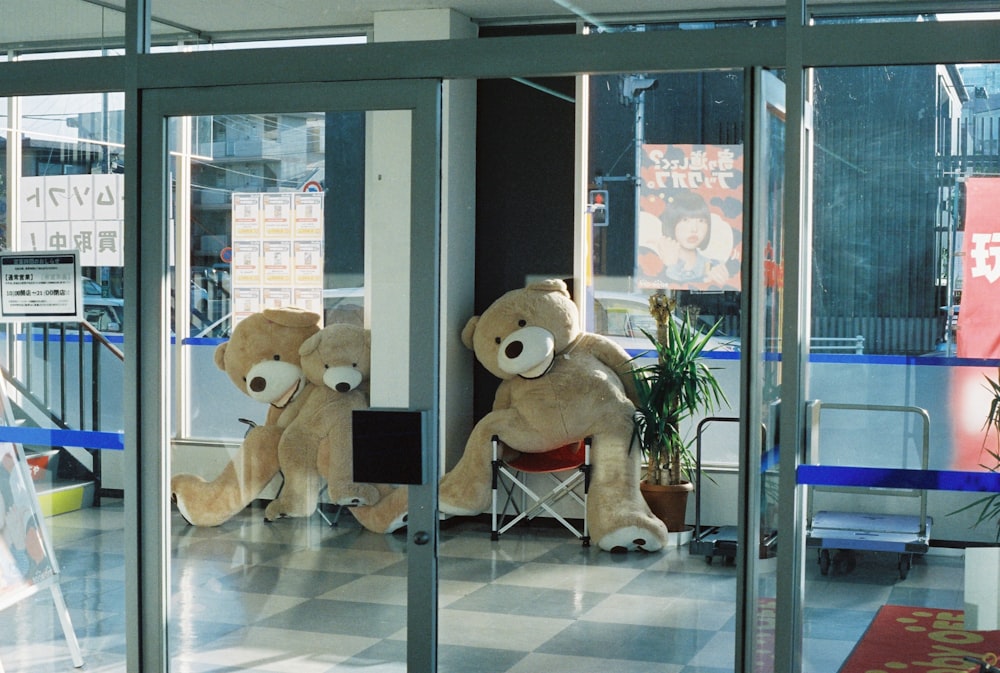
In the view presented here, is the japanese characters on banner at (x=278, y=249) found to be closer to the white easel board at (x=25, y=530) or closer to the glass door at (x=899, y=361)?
the white easel board at (x=25, y=530)

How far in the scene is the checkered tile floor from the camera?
333cm

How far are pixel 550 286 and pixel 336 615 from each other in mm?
1811

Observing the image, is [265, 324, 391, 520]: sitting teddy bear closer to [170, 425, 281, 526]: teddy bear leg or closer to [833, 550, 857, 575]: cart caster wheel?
[170, 425, 281, 526]: teddy bear leg

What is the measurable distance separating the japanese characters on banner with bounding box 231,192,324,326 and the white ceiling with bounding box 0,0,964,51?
0.50 meters

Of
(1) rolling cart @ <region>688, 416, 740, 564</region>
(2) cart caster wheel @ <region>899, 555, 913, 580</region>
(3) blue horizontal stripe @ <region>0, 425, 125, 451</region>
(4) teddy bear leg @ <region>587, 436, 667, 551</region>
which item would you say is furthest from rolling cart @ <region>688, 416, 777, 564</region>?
(3) blue horizontal stripe @ <region>0, 425, 125, 451</region>

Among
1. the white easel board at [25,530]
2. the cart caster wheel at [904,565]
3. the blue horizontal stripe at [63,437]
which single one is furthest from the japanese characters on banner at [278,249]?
the cart caster wheel at [904,565]

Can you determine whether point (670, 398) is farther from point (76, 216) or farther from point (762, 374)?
point (76, 216)

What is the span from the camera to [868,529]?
3.27m

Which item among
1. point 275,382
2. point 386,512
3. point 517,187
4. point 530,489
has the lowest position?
point 530,489

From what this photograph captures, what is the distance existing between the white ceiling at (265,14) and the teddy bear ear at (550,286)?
4.95 feet

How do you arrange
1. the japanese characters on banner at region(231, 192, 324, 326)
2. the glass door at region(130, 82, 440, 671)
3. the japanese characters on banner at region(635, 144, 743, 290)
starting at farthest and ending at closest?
the japanese characters on banner at region(635, 144, 743, 290) → the japanese characters on banner at region(231, 192, 324, 326) → the glass door at region(130, 82, 440, 671)

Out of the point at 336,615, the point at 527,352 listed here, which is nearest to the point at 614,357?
the point at 527,352

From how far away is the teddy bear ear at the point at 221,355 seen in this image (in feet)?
12.4

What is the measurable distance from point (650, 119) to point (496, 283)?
889mm
